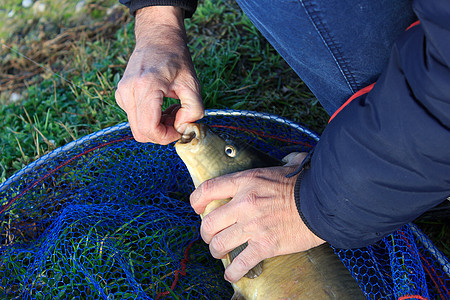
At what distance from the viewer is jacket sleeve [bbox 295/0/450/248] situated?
1.28 m

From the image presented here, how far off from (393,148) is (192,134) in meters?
0.97

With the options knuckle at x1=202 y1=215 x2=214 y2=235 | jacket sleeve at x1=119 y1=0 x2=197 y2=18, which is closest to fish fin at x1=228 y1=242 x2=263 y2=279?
knuckle at x1=202 y1=215 x2=214 y2=235

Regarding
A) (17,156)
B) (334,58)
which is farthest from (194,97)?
(17,156)

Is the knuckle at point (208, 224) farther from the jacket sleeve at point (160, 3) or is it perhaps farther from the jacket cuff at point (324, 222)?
the jacket sleeve at point (160, 3)

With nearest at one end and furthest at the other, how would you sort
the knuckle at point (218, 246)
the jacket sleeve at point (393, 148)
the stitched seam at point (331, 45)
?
the jacket sleeve at point (393, 148), the stitched seam at point (331, 45), the knuckle at point (218, 246)

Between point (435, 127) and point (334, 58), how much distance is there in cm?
68

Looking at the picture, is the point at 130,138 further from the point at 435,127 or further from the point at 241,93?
the point at 435,127

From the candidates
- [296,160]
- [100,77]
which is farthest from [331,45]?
[100,77]

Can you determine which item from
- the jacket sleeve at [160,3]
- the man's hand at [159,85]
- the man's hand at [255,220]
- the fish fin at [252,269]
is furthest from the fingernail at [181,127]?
the jacket sleeve at [160,3]

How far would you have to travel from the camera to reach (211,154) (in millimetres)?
2074

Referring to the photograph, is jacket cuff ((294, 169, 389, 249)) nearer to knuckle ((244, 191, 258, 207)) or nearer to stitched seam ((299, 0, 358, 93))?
knuckle ((244, 191, 258, 207))

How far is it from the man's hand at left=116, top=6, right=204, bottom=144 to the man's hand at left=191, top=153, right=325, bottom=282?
35 cm

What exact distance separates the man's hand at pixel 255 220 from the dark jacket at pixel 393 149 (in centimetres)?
13

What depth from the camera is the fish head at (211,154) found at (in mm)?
2051
